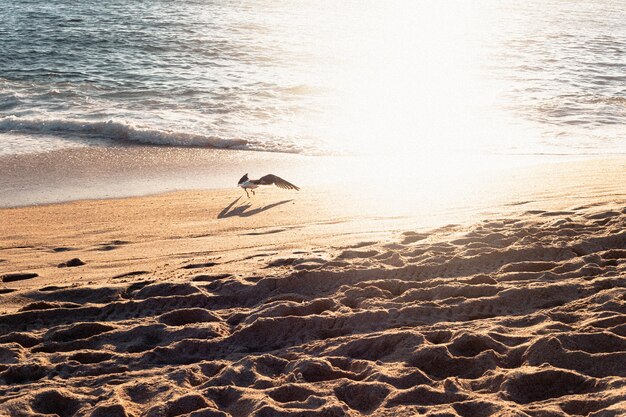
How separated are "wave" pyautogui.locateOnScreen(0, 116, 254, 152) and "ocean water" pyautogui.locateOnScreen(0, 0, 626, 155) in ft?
0.10

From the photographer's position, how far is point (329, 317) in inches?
157

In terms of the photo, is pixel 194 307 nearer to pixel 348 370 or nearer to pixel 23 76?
pixel 348 370

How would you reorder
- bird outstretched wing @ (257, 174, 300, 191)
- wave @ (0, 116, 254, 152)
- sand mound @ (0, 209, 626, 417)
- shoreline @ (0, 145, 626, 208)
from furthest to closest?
wave @ (0, 116, 254, 152) < shoreline @ (0, 145, 626, 208) < bird outstretched wing @ (257, 174, 300, 191) < sand mound @ (0, 209, 626, 417)

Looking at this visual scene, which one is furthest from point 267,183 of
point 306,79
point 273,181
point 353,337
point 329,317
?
point 306,79

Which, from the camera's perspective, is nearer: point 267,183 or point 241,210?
point 241,210

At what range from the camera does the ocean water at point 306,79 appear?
1139 cm

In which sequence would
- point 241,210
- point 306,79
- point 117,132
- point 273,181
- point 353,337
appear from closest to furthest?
point 353,337
point 241,210
point 273,181
point 117,132
point 306,79

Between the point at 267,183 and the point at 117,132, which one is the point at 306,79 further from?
the point at 267,183

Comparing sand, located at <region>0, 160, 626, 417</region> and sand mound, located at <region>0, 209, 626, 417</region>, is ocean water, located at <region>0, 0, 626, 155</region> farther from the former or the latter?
sand mound, located at <region>0, 209, 626, 417</region>

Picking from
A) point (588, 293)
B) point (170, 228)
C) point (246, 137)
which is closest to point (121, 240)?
point (170, 228)

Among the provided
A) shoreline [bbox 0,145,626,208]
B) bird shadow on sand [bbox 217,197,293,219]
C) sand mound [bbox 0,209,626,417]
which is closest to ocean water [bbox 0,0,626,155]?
shoreline [bbox 0,145,626,208]

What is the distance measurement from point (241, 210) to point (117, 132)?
4918 mm

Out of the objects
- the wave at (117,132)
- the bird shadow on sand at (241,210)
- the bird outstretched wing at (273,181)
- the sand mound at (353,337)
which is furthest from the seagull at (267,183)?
the wave at (117,132)

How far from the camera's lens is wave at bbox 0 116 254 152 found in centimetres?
1096
